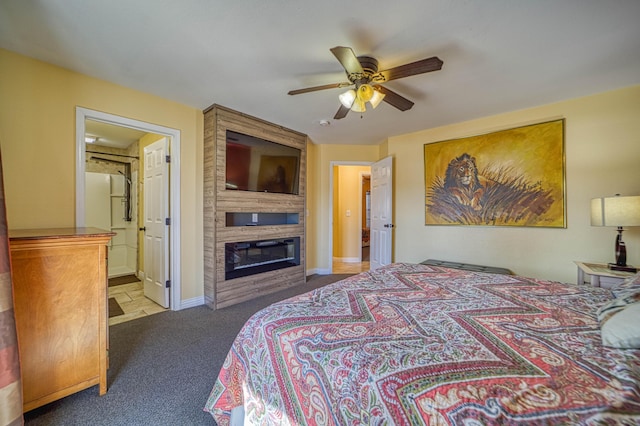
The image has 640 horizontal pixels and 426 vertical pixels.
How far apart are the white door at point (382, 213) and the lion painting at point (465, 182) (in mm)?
871

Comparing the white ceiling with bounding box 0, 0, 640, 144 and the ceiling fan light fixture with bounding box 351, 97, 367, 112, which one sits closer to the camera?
the white ceiling with bounding box 0, 0, 640, 144

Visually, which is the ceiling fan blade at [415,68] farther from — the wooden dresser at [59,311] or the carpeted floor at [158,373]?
the carpeted floor at [158,373]

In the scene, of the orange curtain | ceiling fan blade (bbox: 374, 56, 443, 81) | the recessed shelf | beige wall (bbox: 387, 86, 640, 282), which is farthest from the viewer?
the recessed shelf

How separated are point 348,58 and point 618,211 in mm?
2598

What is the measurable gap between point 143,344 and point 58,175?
5.47ft

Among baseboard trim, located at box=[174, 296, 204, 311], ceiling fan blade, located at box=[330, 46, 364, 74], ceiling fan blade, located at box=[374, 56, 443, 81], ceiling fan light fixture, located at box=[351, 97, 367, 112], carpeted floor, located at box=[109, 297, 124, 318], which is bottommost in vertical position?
carpeted floor, located at box=[109, 297, 124, 318]

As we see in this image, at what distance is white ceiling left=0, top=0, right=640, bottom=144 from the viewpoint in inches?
61.4

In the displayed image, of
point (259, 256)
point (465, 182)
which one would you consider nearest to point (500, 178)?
point (465, 182)

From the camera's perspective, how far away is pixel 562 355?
84 cm

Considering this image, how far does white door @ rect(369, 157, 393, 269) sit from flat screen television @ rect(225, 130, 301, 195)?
144cm

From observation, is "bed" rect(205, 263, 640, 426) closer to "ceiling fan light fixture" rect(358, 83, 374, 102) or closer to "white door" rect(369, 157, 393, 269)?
"ceiling fan light fixture" rect(358, 83, 374, 102)

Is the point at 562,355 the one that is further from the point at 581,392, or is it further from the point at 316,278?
the point at 316,278

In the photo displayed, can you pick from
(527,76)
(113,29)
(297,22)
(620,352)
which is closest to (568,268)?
(527,76)

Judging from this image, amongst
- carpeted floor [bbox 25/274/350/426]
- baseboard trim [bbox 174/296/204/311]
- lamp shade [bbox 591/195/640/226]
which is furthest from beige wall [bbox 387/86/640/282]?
baseboard trim [bbox 174/296/204/311]
